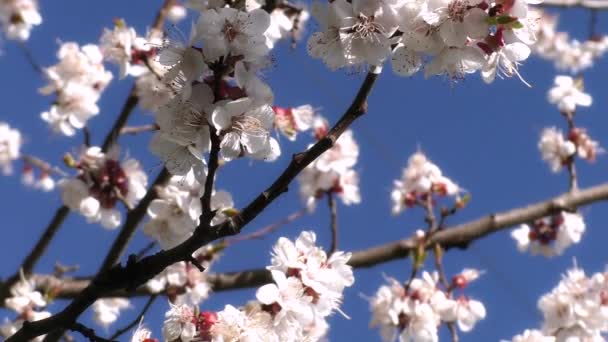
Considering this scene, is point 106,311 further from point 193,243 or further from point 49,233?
point 193,243

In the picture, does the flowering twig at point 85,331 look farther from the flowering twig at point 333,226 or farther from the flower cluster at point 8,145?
the flower cluster at point 8,145

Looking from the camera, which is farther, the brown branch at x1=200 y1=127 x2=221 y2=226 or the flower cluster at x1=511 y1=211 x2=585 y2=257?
the flower cluster at x1=511 y1=211 x2=585 y2=257

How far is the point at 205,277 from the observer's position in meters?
3.03

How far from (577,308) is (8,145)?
4303 millimetres

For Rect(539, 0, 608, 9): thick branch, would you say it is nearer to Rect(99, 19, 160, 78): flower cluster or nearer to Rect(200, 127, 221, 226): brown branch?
Rect(99, 19, 160, 78): flower cluster

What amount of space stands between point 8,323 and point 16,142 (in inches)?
134

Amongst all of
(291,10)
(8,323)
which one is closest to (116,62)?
(291,10)

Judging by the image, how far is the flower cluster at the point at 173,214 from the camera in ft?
8.31

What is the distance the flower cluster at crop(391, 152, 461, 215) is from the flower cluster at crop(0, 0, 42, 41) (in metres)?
2.16

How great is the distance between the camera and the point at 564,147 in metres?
3.71

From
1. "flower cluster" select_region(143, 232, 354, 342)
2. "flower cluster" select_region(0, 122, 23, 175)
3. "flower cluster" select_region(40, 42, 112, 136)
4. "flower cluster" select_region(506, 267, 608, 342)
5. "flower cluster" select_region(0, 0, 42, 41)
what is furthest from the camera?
"flower cluster" select_region(0, 122, 23, 175)

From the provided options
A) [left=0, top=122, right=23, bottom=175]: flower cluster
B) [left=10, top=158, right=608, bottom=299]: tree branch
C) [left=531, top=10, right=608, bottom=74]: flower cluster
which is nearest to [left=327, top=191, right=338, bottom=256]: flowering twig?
[left=10, top=158, right=608, bottom=299]: tree branch

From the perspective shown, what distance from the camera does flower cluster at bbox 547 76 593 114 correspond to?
3.73 metres

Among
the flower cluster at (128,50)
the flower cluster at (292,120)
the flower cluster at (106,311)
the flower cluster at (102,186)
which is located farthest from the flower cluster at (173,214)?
the flower cluster at (106,311)
